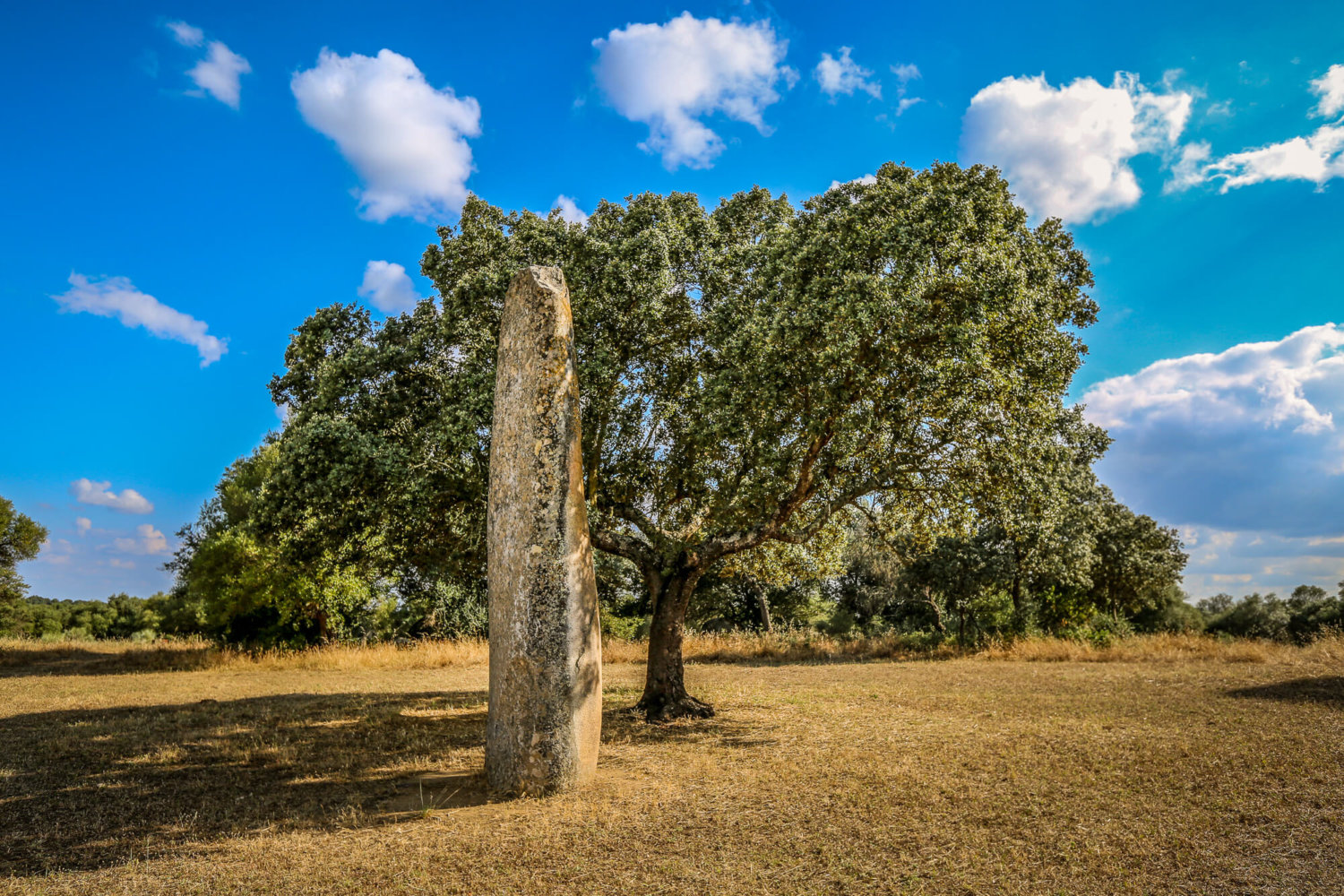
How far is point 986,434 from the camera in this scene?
1223 centimetres

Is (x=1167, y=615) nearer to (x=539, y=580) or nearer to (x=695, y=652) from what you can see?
(x=695, y=652)

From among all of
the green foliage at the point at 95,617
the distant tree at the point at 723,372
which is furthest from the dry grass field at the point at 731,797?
the green foliage at the point at 95,617

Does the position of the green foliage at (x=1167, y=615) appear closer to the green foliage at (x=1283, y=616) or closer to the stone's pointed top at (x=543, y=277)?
the green foliage at (x=1283, y=616)

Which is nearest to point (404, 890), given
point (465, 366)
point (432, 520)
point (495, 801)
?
point (495, 801)

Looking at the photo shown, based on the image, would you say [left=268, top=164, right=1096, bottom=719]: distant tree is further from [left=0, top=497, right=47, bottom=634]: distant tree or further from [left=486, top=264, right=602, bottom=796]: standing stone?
[left=0, top=497, right=47, bottom=634]: distant tree

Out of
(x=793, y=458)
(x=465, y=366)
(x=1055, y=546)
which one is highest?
(x=465, y=366)

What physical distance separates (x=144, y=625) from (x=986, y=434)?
54807mm

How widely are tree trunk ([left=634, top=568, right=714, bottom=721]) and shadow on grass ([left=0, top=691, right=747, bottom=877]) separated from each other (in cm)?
A: 54

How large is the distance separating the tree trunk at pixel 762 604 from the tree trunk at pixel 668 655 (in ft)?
62.7

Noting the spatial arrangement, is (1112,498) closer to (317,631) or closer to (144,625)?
(317,631)

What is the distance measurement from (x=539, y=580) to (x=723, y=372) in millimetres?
5100

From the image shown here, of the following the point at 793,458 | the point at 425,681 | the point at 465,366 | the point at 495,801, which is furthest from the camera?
the point at 425,681

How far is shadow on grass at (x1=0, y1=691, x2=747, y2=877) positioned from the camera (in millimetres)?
7133

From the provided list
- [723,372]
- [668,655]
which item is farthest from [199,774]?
[723,372]
